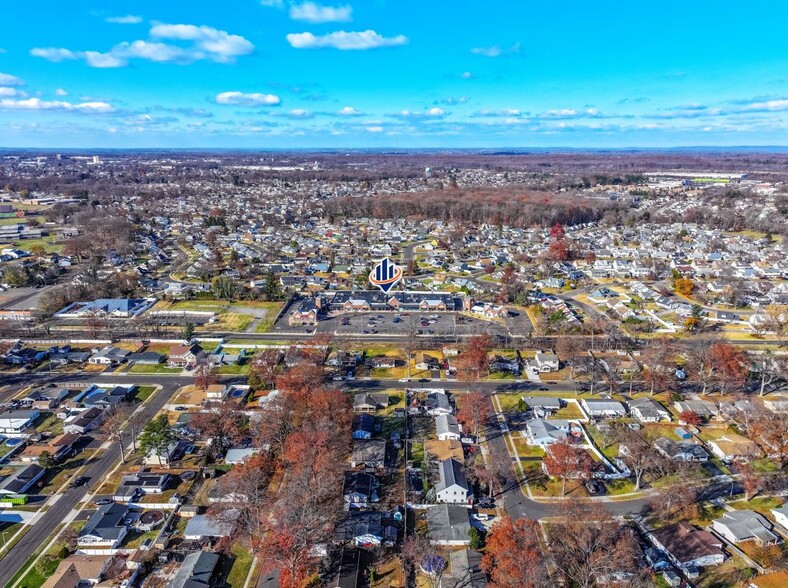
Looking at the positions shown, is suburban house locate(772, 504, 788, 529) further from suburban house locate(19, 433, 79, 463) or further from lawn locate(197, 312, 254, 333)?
lawn locate(197, 312, 254, 333)

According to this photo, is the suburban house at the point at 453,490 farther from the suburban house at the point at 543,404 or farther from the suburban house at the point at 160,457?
the suburban house at the point at 160,457

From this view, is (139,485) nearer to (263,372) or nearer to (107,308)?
(263,372)

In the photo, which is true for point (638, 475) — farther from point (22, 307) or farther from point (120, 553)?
point (22, 307)

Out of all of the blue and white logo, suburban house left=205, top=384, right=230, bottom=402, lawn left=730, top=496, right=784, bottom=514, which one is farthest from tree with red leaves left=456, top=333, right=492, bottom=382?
suburban house left=205, top=384, right=230, bottom=402

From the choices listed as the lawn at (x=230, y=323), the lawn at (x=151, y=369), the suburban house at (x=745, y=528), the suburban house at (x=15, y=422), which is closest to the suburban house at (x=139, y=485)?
the suburban house at (x=15, y=422)

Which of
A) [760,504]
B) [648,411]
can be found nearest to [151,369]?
[648,411]
